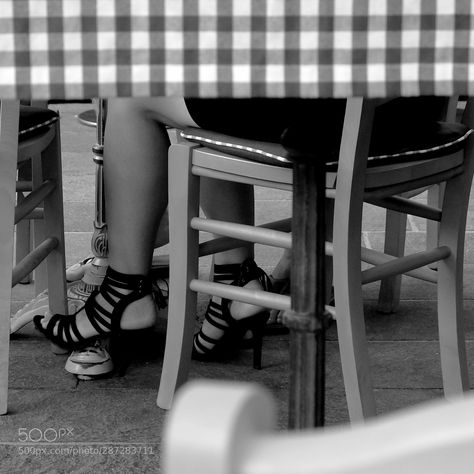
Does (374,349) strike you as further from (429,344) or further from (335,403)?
(335,403)

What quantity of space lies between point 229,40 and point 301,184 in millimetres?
154

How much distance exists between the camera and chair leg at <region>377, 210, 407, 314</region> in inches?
97.0

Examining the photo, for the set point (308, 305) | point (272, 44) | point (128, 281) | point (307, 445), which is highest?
point (272, 44)

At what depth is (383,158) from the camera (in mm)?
1604

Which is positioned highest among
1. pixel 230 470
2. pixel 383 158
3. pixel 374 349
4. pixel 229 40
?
→ pixel 229 40

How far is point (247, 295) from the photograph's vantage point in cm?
171

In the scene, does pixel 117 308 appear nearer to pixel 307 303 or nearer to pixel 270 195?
pixel 307 303

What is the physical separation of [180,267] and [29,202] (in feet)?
1.28

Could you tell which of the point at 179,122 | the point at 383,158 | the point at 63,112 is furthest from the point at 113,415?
the point at 63,112

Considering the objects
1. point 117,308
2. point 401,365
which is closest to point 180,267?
point 117,308

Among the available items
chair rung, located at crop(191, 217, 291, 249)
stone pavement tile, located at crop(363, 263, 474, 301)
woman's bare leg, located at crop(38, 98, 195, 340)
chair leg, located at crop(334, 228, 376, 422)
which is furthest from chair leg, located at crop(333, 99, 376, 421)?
stone pavement tile, located at crop(363, 263, 474, 301)

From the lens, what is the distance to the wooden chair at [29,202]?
→ 179 cm

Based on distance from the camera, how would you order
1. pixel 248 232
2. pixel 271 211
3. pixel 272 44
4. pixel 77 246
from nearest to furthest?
pixel 272 44, pixel 248 232, pixel 77 246, pixel 271 211

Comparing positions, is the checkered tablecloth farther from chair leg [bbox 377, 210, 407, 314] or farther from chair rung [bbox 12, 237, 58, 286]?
chair leg [bbox 377, 210, 407, 314]
